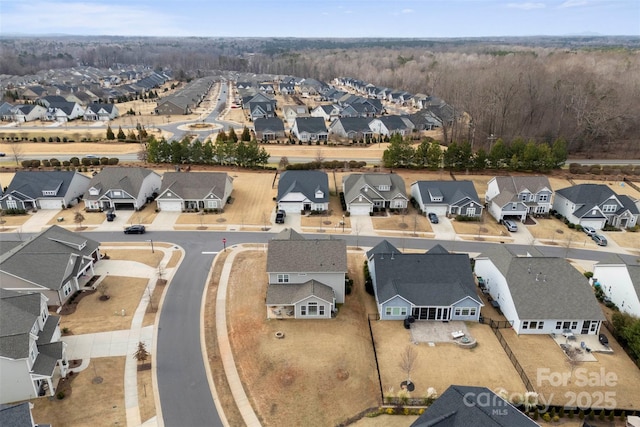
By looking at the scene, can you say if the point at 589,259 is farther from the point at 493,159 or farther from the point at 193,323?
the point at 193,323

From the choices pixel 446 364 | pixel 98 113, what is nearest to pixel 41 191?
pixel 446 364

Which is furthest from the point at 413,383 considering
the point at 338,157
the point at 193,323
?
the point at 338,157

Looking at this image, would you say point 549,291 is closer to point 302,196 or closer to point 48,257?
point 302,196

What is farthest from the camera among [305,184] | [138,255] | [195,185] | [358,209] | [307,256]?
[305,184]

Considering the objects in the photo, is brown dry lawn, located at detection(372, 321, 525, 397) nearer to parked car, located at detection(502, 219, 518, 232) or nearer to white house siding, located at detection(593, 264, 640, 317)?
white house siding, located at detection(593, 264, 640, 317)

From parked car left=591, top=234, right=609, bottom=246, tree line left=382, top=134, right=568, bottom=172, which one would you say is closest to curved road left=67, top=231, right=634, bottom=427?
parked car left=591, top=234, right=609, bottom=246
